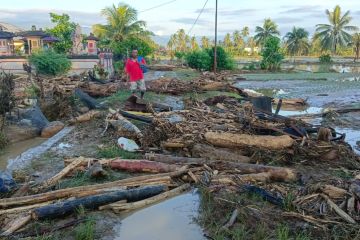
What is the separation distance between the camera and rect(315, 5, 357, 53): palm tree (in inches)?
2213

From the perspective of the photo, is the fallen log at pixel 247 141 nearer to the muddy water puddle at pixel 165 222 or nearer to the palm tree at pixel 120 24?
the muddy water puddle at pixel 165 222

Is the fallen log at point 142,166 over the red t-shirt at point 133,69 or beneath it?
beneath

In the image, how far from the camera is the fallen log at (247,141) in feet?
23.8

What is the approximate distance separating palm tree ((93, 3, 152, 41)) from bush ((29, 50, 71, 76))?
1519 cm

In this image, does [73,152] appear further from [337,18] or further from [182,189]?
[337,18]

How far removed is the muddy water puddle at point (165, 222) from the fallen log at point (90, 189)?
522mm

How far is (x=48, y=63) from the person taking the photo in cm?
2300

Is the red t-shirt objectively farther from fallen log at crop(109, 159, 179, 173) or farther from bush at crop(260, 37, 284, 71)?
bush at crop(260, 37, 284, 71)

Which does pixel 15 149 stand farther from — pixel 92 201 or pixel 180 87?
pixel 180 87

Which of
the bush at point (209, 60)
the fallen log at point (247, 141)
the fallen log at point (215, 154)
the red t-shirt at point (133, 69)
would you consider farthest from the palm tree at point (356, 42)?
the fallen log at point (215, 154)

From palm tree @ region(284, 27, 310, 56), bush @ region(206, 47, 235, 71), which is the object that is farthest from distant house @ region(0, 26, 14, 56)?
palm tree @ region(284, 27, 310, 56)

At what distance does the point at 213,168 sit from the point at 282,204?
1.71 metres

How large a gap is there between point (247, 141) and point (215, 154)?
2.47ft

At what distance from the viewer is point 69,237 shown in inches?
164
